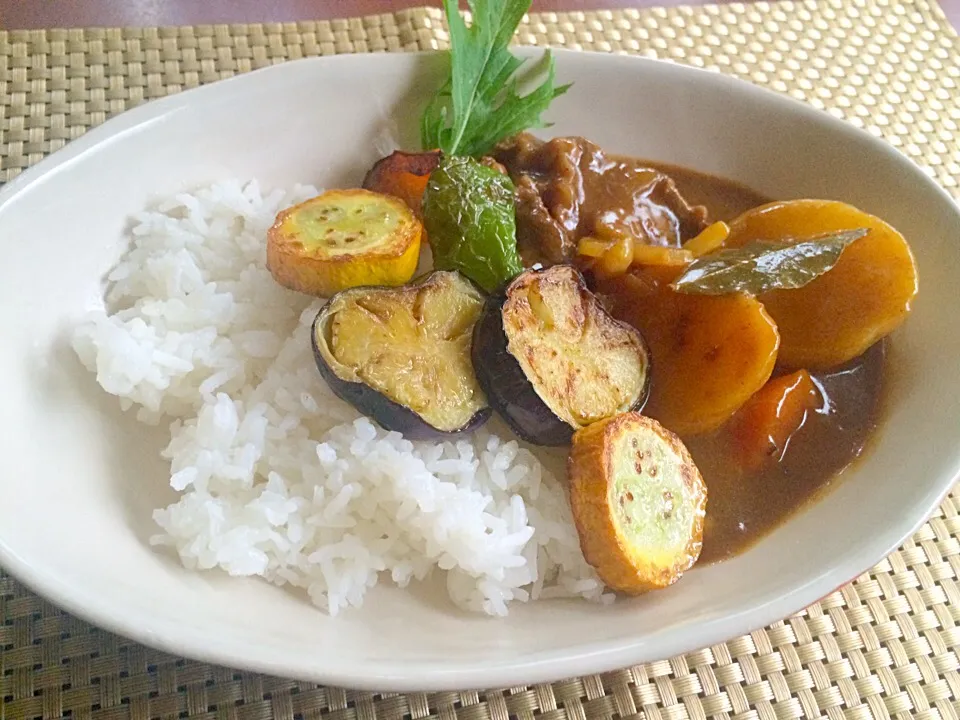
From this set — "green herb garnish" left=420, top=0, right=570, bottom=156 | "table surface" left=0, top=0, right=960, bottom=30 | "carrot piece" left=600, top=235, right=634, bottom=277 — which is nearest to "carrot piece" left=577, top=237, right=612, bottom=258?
"carrot piece" left=600, top=235, right=634, bottom=277

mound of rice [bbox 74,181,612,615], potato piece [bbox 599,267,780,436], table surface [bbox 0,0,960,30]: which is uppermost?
potato piece [bbox 599,267,780,436]

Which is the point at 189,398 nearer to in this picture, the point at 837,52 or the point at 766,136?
the point at 766,136

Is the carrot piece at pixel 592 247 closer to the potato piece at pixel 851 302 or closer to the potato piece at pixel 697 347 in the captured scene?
the potato piece at pixel 697 347

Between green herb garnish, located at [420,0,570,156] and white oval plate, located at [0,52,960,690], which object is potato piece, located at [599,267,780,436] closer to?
white oval plate, located at [0,52,960,690]

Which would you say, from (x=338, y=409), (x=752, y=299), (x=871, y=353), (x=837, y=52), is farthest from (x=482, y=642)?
(x=837, y=52)

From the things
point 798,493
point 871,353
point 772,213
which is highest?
point 772,213

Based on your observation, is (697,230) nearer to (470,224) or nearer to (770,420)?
(770,420)
